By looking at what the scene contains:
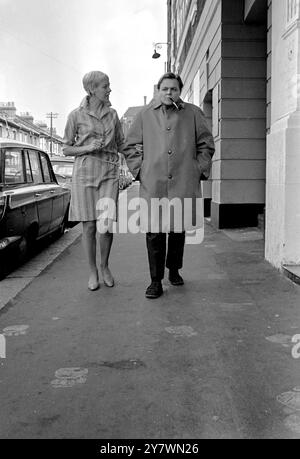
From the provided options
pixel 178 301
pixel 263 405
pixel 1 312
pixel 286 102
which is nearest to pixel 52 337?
pixel 1 312

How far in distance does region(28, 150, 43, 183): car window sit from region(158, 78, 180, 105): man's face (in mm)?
3093

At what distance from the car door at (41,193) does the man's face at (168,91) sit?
287 cm

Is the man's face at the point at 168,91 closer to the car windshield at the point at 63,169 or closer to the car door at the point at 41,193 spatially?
the car door at the point at 41,193

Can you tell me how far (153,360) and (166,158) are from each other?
2008mm

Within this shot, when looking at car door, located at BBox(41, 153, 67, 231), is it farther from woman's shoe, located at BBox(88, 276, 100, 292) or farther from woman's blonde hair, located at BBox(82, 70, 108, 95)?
woman's blonde hair, located at BBox(82, 70, 108, 95)

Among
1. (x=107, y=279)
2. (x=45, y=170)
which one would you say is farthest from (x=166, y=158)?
(x=45, y=170)

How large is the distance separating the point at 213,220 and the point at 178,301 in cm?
596

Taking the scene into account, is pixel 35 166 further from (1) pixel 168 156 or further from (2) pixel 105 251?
(1) pixel 168 156

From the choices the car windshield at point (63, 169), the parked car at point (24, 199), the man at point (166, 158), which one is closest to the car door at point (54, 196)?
the parked car at point (24, 199)

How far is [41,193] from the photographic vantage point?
7230 millimetres

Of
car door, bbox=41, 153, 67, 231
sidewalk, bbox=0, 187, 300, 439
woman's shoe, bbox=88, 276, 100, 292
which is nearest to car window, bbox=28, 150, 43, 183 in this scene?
car door, bbox=41, 153, 67, 231

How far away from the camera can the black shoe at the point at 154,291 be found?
4.63m
